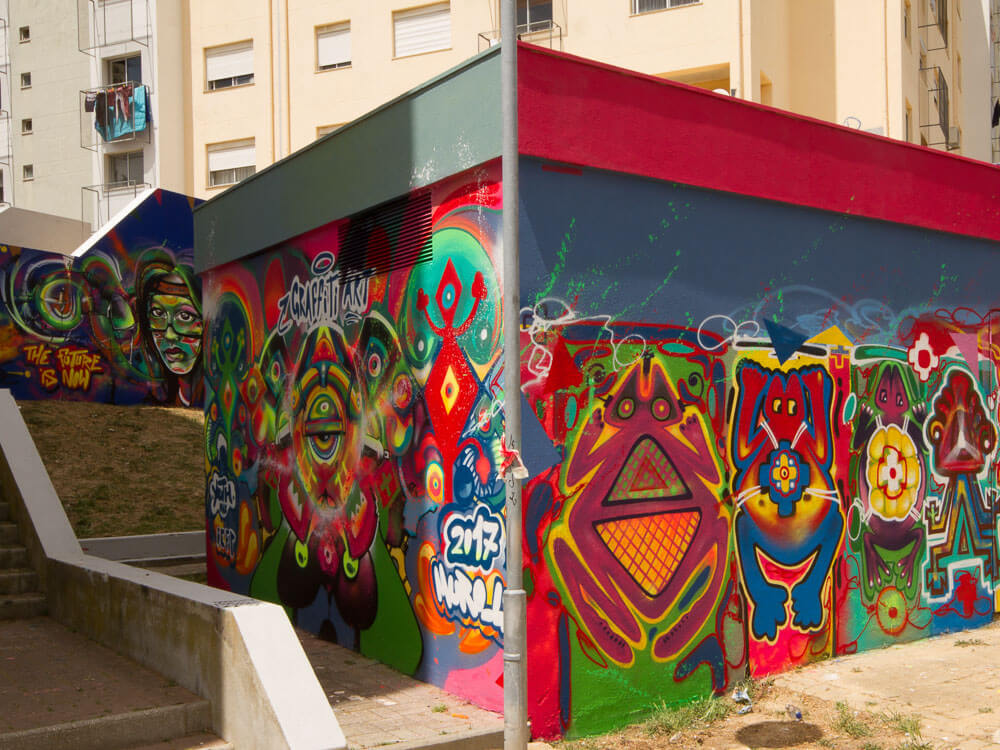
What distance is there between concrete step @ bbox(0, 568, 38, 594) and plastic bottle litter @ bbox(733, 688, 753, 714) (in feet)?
19.0

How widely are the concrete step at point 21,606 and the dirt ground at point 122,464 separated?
3667mm

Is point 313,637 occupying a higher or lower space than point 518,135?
lower

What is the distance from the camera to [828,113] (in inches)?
885

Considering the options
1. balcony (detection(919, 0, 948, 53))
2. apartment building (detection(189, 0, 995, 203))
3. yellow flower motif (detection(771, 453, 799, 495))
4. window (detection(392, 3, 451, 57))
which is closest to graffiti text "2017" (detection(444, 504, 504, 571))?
yellow flower motif (detection(771, 453, 799, 495))

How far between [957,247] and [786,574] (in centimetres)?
369

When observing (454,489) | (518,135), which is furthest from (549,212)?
(454,489)

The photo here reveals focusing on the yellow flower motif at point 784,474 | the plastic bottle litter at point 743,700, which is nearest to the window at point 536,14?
the yellow flower motif at point 784,474

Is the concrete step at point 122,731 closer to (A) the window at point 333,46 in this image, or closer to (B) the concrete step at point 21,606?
(B) the concrete step at point 21,606

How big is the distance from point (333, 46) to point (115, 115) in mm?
9186

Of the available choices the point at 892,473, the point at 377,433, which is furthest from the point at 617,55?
the point at 377,433

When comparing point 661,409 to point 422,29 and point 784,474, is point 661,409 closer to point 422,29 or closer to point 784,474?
point 784,474

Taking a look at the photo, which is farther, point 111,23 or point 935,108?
point 111,23

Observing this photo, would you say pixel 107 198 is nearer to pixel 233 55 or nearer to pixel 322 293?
pixel 233 55

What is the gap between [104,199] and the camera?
1316 inches
